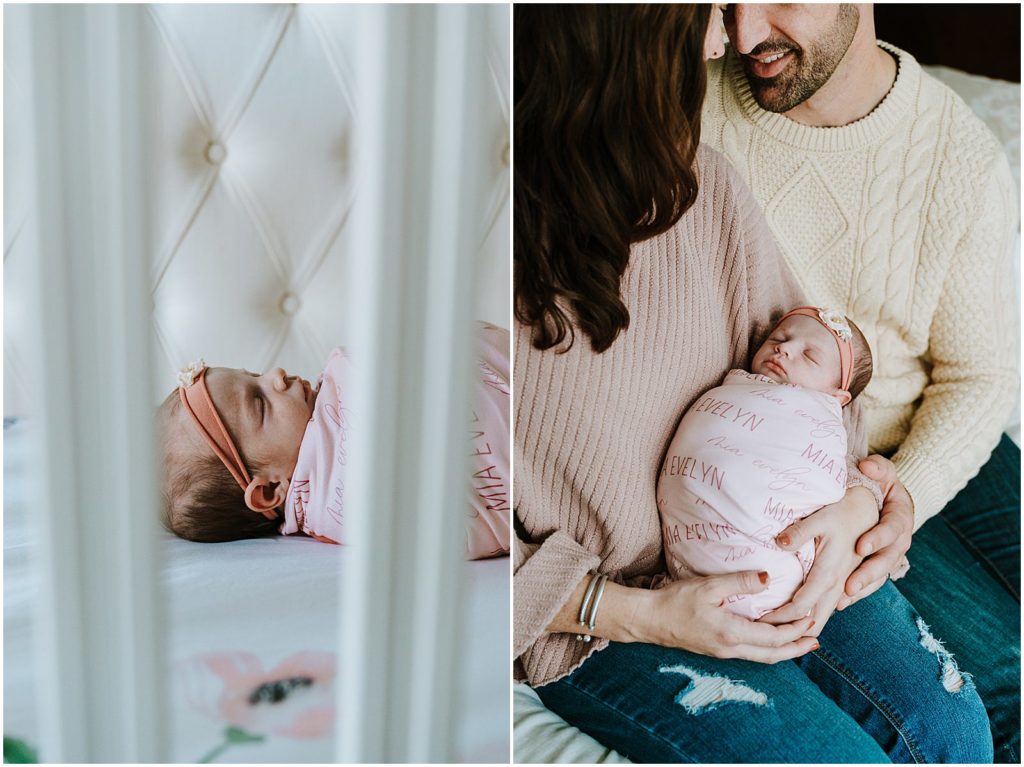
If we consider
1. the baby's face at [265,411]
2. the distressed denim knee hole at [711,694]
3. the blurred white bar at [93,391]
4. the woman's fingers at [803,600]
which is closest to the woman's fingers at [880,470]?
the woman's fingers at [803,600]

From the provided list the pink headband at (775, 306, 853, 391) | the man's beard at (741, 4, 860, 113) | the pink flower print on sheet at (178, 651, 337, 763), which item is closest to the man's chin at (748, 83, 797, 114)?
the man's beard at (741, 4, 860, 113)

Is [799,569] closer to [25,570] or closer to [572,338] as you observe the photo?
[572,338]

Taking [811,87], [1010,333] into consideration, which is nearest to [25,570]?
[811,87]

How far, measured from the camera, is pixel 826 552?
0.83 m

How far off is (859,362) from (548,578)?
0.39 m

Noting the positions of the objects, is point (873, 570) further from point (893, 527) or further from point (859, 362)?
point (859, 362)

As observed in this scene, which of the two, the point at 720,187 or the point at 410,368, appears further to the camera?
the point at 720,187

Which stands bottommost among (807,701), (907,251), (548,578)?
(807,701)

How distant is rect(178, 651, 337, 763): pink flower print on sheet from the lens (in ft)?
2.70

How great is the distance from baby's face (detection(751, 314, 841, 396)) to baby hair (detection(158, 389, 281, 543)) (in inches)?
21.0

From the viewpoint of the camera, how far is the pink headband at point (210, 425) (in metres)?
0.82

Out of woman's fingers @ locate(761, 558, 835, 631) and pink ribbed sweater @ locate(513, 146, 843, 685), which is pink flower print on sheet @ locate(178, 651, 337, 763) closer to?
pink ribbed sweater @ locate(513, 146, 843, 685)

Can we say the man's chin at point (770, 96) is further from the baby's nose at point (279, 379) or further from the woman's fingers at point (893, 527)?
the baby's nose at point (279, 379)

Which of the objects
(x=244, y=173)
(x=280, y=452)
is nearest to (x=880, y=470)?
(x=280, y=452)
